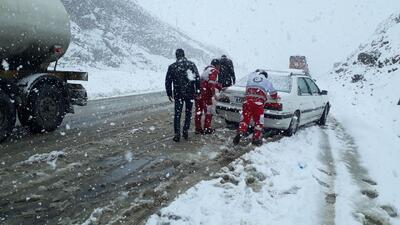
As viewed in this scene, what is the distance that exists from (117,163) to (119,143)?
1377mm

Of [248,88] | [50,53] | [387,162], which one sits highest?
[50,53]

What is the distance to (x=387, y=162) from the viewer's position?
8031mm

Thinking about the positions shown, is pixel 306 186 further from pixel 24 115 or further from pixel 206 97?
pixel 24 115

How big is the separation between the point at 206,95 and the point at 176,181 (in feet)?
12.3

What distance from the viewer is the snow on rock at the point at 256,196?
4.69m

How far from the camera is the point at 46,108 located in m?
8.64

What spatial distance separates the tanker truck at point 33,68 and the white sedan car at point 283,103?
3.51 metres

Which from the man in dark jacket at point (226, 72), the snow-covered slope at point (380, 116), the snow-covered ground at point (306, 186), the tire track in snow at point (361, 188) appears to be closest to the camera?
the snow-covered ground at point (306, 186)

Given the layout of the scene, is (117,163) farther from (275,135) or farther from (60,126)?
(275,135)

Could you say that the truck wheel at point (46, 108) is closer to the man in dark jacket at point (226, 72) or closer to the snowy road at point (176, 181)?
the snowy road at point (176, 181)

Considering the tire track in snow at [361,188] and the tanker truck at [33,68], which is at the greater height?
the tanker truck at [33,68]

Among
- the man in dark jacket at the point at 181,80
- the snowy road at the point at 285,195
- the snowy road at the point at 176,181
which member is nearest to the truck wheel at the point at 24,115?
the snowy road at the point at 176,181

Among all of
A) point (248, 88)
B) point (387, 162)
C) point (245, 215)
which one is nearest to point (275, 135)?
point (248, 88)

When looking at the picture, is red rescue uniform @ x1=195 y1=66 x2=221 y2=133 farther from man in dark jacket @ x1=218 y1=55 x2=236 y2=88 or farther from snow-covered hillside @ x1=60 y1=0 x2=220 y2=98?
snow-covered hillside @ x1=60 y1=0 x2=220 y2=98
